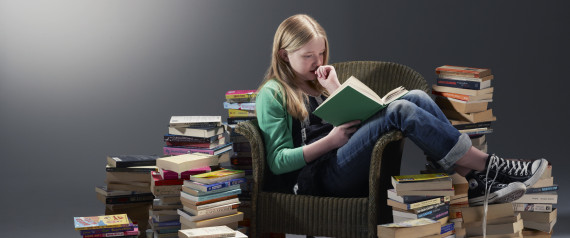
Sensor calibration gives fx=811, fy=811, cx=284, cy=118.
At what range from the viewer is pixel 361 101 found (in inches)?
133

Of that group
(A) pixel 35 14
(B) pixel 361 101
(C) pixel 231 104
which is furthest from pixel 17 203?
(B) pixel 361 101

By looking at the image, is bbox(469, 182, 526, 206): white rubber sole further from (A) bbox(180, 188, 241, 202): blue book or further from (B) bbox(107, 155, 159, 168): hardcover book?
(B) bbox(107, 155, 159, 168): hardcover book

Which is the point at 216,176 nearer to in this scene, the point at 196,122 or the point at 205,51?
the point at 196,122

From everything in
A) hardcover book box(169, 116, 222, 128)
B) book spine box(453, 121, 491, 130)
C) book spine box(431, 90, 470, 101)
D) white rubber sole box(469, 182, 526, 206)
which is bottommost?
white rubber sole box(469, 182, 526, 206)

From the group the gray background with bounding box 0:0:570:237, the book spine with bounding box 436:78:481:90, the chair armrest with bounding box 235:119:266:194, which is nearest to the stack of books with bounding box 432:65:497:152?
the book spine with bounding box 436:78:481:90

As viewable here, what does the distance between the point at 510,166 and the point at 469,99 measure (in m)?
0.66

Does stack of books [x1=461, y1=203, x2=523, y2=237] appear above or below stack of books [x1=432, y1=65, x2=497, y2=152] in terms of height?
below

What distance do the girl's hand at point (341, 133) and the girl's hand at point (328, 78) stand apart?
0.24 meters

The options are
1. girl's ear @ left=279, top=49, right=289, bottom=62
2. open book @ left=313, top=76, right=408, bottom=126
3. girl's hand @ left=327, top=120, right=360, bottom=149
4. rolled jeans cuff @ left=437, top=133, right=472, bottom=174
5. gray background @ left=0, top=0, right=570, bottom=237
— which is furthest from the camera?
gray background @ left=0, top=0, right=570, bottom=237

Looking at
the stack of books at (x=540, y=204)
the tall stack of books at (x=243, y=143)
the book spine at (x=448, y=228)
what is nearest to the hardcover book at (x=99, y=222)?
the tall stack of books at (x=243, y=143)

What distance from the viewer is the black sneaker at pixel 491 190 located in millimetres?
3574

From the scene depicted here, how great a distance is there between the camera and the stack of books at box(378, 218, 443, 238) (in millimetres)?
3359

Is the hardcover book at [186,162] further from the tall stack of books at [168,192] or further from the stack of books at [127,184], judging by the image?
the stack of books at [127,184]

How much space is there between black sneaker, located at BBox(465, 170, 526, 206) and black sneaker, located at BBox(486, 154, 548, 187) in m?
0.04
